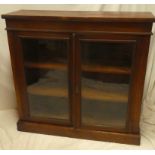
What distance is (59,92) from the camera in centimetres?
172

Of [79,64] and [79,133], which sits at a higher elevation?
[79,64]

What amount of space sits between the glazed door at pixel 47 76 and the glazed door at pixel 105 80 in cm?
10

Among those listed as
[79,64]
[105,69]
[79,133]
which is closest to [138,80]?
[105,69]

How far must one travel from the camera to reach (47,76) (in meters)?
1.71

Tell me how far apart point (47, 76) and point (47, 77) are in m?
0.01

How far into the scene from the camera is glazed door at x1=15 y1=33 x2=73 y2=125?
157cm

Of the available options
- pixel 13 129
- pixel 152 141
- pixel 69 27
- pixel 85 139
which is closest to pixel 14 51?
pixel 69 27

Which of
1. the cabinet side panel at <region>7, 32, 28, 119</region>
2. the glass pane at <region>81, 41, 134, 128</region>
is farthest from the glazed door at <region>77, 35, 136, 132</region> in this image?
the cabinet side panel at <region>7, 32, 28, 119</region>

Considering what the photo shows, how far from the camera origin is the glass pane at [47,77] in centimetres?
160

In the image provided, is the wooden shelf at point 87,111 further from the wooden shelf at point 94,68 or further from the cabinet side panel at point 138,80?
the wooden shelf at point 94,68

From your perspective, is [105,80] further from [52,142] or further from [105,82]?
[52,142]
